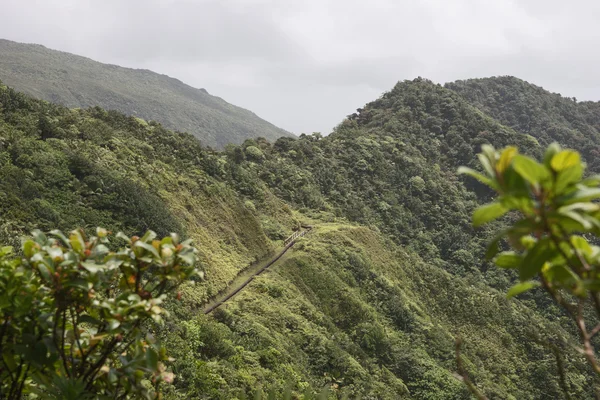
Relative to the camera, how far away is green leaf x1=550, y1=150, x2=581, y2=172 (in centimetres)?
103

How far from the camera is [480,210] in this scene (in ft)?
3.61

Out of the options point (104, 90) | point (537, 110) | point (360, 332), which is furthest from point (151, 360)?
point (104, 90)

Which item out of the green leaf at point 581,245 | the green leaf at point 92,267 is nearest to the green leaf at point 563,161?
the green leaf at point 581,245

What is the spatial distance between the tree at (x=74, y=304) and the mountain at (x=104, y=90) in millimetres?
66816

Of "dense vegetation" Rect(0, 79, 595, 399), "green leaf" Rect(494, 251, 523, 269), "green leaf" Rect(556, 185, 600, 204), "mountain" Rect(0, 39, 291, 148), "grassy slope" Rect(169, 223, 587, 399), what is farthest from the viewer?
"mountain" Rect(0, 39, 291, 148)

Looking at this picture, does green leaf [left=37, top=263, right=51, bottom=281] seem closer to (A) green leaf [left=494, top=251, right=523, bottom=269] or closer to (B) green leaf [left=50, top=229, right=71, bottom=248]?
(B) green leaf [left=50, top=229, right=71, bottom=248]

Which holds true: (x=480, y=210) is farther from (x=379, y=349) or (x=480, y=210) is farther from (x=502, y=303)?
(x=502, y=303)

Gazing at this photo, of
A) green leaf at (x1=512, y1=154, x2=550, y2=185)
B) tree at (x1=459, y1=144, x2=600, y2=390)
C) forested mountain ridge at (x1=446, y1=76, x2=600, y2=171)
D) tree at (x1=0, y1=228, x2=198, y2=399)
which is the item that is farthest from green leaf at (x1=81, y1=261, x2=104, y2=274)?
forested mountain ridge at (x1=446, y1=76, x2=600, y2=171)

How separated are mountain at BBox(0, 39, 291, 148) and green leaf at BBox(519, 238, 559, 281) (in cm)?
6824

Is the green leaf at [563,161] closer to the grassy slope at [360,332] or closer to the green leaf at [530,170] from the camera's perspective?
the green leaf at [530,170]

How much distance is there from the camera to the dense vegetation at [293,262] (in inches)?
370

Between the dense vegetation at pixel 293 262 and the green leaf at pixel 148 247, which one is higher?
the green leaf at pixel 148 247

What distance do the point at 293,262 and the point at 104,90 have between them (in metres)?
75.8

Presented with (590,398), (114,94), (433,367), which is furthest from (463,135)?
(114,94)
